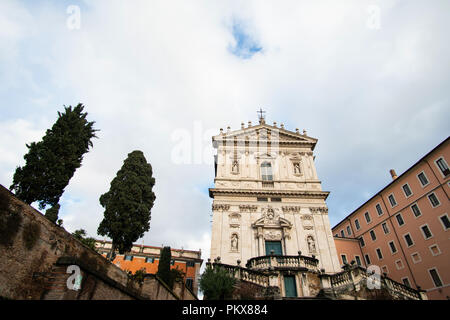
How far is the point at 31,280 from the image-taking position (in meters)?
6.86

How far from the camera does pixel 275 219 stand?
2373 cm

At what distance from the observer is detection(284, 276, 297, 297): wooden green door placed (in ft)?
51.6

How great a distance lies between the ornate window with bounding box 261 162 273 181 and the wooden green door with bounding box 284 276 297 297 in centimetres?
1238

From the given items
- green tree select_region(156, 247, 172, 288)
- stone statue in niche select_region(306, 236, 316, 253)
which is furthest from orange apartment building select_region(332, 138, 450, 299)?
green tree select_region(156, 247, 172, 288)

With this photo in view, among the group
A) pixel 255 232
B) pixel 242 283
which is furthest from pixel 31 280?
pixel 255 232

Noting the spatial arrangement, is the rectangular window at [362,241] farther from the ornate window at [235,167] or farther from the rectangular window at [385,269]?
the ornate window at [235,167]

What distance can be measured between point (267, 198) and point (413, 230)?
54.8 feet

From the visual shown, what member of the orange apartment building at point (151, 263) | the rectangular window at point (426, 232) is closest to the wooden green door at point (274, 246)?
the orange apartment building at point (151, 263)

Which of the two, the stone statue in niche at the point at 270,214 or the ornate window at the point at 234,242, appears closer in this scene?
the ornate window at the point at 234,242

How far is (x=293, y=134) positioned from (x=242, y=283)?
20900mm

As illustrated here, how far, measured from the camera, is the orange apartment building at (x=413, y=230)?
24531 mm

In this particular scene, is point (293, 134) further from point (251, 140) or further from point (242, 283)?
point (242, 283)

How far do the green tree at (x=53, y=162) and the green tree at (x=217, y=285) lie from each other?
28.8 feet

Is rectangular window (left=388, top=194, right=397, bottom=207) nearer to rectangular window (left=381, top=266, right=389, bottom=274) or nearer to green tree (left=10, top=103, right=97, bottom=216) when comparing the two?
rectangular window (left=381, top=266, right=389, bottom=274)
